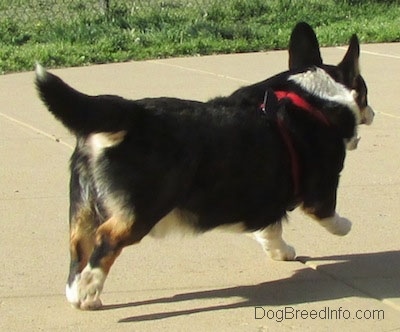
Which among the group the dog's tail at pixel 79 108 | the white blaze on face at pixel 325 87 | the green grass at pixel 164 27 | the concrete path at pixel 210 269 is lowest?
the green grass at pixel 164 27

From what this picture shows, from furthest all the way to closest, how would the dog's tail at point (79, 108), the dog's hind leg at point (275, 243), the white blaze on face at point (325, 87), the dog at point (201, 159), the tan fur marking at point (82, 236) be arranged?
the dog's hind leg at point (275, 243) → the white blaze on face at point (325, 87) → the tan fur marking at point (82, 236) → the dog at point (201, 159) → the dog's tail at point (79, 108)

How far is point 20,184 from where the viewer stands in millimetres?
6199

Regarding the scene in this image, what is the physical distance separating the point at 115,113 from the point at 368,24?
8.80 metres

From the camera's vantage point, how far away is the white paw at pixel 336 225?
4965 mm

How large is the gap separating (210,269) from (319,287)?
54cm

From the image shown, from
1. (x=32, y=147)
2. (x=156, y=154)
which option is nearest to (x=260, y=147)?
(x=156, y=154)

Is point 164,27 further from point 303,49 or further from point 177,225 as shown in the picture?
point 177,225

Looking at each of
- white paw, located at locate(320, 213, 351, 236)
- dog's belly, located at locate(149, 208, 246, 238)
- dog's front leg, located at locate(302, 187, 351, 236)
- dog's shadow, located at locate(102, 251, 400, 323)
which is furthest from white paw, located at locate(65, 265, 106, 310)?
white paw, located at locate(320, 213, 351, 236)

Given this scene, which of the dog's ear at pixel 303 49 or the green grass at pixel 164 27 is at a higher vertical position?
the dog's ear at pixel 303 49

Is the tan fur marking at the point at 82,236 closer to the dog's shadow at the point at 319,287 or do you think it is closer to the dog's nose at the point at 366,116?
the dog's shadow at the point at 319,287

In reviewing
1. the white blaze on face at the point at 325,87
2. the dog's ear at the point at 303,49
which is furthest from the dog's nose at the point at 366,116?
the dog's ear at the point at 303,49

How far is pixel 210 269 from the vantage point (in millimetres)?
4895

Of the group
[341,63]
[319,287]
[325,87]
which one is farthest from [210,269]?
[341,63]

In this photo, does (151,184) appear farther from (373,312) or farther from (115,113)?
(373,312)
